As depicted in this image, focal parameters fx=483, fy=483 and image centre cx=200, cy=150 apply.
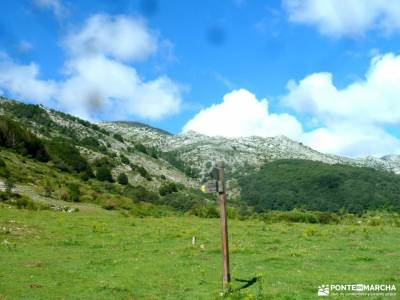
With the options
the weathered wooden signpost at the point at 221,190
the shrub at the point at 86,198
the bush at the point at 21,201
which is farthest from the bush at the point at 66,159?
→ the weathered wooden signpost at the point at 221,190

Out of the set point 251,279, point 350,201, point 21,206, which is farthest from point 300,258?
point 350,201

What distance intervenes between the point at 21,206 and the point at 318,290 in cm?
3977

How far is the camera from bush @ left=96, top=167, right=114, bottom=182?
10225cm

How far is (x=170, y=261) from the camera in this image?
946 inches

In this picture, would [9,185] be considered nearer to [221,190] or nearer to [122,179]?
[221,190]

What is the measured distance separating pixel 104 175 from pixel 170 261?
8113 cm

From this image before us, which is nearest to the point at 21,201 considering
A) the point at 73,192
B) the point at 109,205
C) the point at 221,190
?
the point at 109,205

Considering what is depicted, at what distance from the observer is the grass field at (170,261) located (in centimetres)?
1803

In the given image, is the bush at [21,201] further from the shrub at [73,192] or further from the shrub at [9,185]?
the shrub at [73,192]

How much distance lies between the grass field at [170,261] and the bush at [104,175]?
6221cm

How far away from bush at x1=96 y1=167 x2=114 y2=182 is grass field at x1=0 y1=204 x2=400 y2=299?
62.2 metres

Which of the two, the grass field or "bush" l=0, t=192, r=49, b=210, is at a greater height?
"bush" l=0, t=192, r=49, b=210

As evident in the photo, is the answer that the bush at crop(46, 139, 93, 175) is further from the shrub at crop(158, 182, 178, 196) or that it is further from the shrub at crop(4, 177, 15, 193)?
the shrub at crop(4, 177, 15, 193)

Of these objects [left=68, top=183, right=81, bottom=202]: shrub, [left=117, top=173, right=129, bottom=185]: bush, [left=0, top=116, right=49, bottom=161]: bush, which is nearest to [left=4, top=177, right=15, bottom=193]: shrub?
[left=68, top=183, right=81, bottom=202]: shrub
